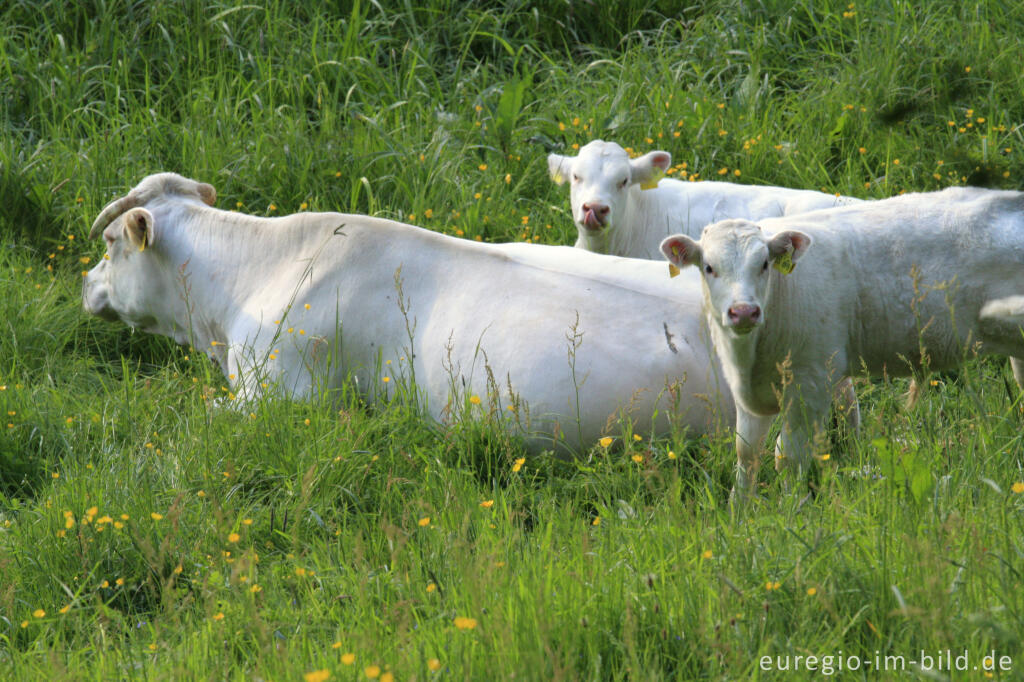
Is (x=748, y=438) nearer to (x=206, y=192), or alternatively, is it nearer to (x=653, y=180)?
(x=653, y=180)

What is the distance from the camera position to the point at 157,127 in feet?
24.5

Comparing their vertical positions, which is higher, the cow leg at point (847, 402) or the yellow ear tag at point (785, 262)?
the yellow ear tag at point (785, 262)

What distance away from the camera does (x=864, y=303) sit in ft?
13.5

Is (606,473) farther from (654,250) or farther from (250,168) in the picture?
(250,168)

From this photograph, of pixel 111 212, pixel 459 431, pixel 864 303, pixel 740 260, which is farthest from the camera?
pixel 111 212

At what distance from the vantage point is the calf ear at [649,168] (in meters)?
6.32

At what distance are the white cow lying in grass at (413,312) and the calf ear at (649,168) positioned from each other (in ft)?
3.64

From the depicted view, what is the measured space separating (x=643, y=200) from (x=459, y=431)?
2.73 metres

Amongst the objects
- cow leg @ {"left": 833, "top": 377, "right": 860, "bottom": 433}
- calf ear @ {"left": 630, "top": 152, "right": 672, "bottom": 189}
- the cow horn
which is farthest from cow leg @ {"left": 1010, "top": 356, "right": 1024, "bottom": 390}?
the cow horn

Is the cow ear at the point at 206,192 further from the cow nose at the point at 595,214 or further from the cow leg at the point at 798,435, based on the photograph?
the cow leg at the point at 798,435

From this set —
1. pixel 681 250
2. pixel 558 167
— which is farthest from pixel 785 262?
pixel 558 167

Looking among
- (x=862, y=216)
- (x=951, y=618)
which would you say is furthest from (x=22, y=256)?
(x=951, y=618)

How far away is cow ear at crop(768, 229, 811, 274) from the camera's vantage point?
3811mm

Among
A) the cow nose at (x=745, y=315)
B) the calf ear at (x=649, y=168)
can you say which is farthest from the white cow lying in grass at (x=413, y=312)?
the calf ear at (x=649, y=168)
